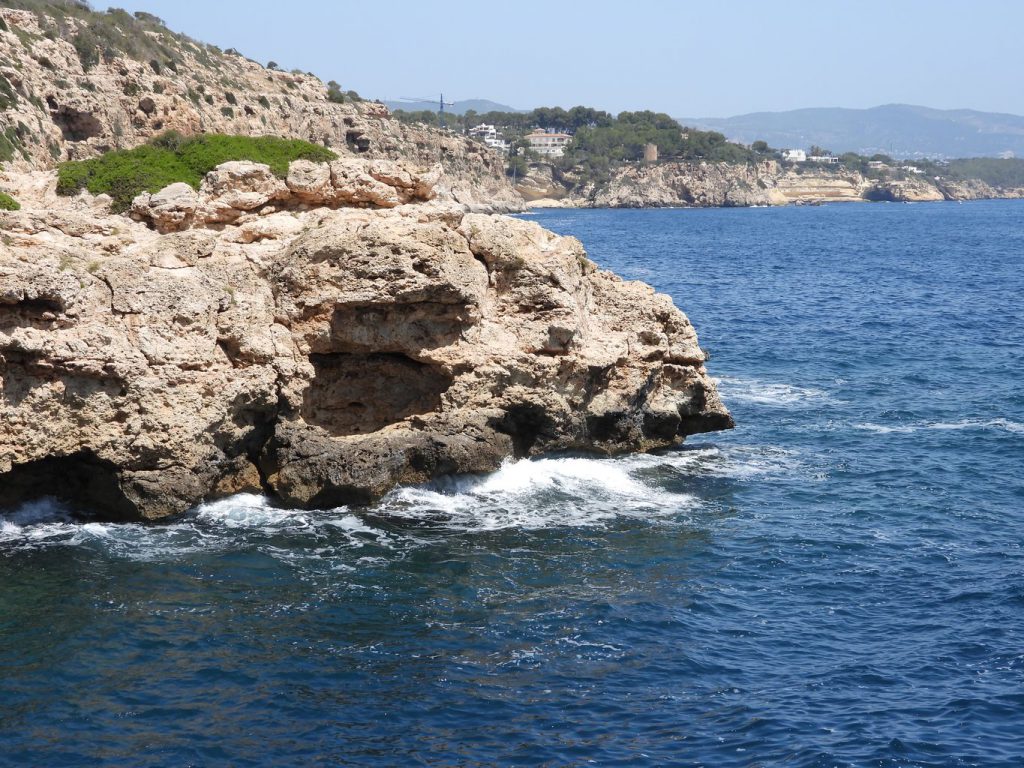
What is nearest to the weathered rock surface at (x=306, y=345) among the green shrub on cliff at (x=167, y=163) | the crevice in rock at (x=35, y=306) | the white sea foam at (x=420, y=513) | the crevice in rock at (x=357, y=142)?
the crevice in rock at (x=35, y=306)

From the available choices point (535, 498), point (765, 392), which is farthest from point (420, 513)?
point (765, 392)

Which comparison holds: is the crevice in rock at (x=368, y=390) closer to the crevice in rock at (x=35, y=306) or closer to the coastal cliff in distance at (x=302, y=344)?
the coastal cliff in distance at (x=302, y=344)

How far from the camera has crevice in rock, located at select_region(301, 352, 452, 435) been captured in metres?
28.1

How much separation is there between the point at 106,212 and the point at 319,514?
10.4m

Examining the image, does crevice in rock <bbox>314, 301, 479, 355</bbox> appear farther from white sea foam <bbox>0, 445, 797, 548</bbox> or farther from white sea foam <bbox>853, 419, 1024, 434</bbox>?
white sea foam <bbox>853, 419, 1024, 434</bbox>

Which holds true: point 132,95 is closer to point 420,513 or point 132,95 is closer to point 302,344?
point 302,344

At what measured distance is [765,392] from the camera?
40719 millimetres

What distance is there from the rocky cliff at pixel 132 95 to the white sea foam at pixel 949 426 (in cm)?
1598

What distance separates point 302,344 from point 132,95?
172ft

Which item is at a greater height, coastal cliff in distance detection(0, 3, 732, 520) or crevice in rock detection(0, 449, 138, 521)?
coastal cliff in distance detection(0, 3, 732, 520)

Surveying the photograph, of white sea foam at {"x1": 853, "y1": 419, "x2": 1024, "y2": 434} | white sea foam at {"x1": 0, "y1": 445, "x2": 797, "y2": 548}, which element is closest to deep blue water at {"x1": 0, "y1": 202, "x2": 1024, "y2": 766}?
white sea foam at {"x1": 0, "y1": 445, "x2": 797, "y2": 548}

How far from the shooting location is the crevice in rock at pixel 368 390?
2808cm

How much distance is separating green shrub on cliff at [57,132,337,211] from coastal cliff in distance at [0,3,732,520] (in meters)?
0.28

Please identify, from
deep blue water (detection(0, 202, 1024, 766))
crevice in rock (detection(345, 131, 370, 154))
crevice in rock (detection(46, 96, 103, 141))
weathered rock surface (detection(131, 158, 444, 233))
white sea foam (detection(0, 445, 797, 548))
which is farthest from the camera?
crevice in rock (detection(345, 131, 370, 154))
